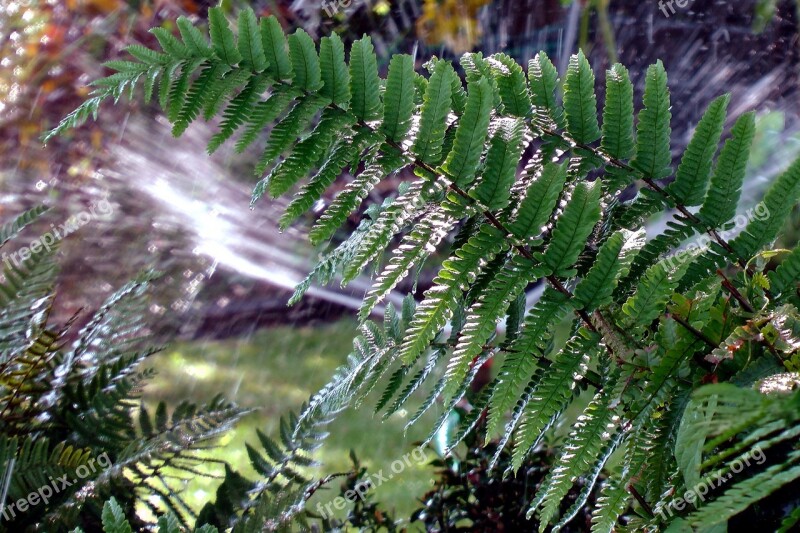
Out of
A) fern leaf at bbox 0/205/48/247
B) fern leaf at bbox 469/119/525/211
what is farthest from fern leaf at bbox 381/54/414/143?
fern leaf at bbox 0/205/48/247

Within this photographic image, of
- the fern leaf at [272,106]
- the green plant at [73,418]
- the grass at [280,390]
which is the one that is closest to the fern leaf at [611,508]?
the fern leaf at [272,106]

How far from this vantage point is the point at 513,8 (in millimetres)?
3723

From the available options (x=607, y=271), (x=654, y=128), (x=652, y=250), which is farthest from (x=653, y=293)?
(x=654, y=128)

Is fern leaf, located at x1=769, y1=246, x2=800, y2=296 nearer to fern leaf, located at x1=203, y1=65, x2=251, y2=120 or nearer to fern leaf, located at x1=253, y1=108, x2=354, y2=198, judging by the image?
fern leaf, located at x1=253, y1=108, x2=354, y2=198

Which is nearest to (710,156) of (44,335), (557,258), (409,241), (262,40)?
(557,258)

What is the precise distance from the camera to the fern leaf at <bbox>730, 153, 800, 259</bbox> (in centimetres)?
79

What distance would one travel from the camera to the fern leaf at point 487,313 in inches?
28.5

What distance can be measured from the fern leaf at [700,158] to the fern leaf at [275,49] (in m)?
0.47

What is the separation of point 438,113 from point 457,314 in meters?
0.38

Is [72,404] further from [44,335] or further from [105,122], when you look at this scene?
[105,122]

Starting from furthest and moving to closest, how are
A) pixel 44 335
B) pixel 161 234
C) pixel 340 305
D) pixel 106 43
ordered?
1. pixel 340 305
2. pixel 161 234
3. pixel 106 43
4. pixel 44 335

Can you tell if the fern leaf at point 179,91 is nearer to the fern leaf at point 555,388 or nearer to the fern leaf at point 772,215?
the fern leaf at point 555,388

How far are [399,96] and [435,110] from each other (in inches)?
2.1

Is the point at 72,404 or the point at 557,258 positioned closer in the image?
the point at 557,258
